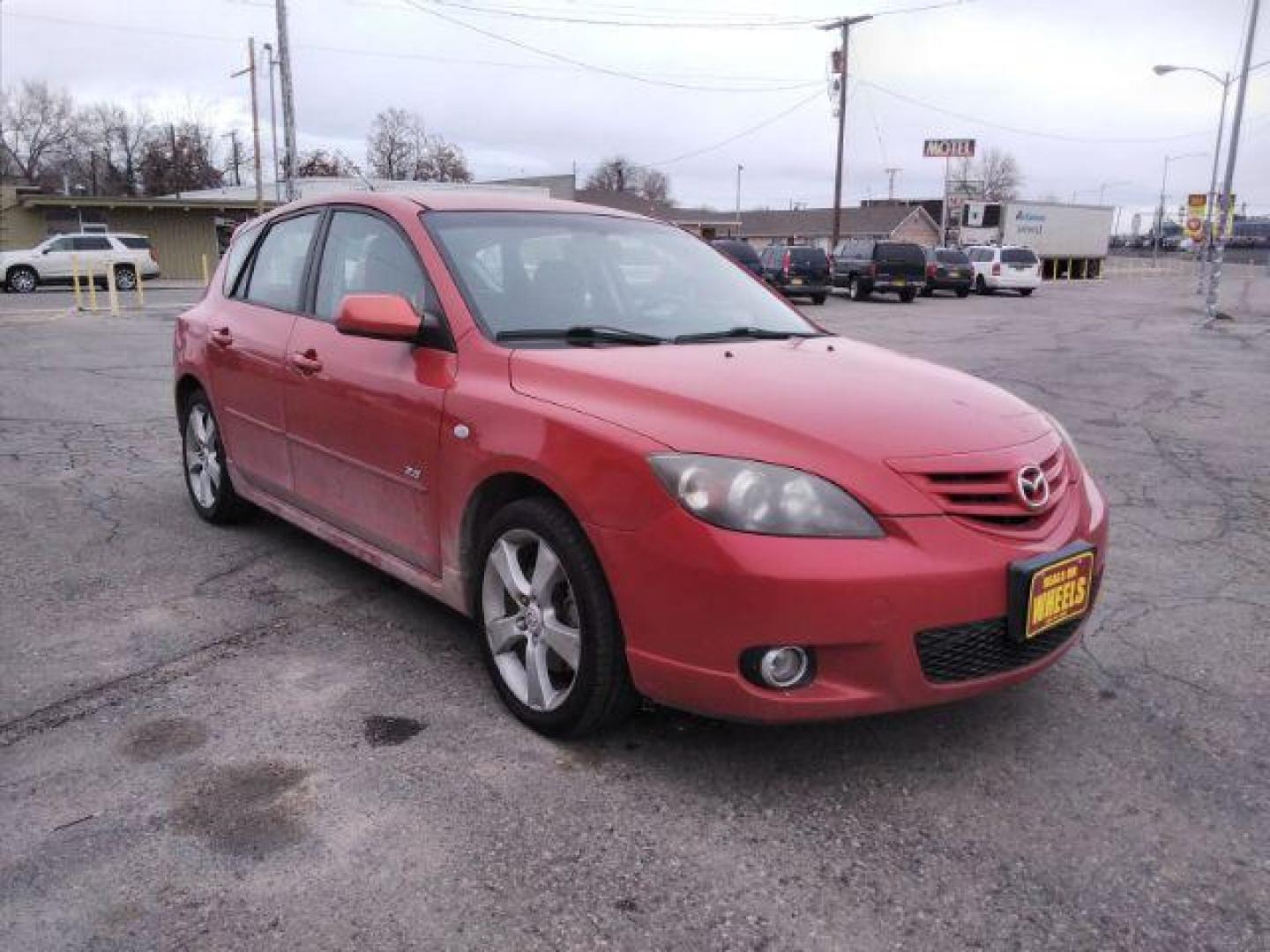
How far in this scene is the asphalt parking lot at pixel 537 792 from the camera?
2.33 meters

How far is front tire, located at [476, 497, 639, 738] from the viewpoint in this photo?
2867 millimetres

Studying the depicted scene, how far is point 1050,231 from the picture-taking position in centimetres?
5400

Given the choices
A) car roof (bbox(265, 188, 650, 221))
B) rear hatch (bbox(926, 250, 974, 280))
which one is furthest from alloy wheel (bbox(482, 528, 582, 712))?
rear hatch (bbox(926, 250, 974, 280))

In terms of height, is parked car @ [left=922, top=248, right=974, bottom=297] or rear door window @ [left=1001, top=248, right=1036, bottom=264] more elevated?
rear door window @ [left=1001, top=248, right=1036, bottom=264]

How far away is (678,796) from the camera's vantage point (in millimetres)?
2826

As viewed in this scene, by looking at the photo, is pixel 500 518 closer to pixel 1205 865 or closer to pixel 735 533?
pixel 735 533

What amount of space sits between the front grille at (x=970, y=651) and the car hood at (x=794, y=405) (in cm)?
33

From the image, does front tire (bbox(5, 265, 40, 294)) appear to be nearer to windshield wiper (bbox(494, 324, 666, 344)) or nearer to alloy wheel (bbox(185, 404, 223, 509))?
alloy wheel (bbox(185, 404, 223, 509))

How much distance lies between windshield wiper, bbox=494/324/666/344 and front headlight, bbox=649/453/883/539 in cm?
95

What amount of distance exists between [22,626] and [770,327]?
3.14 m

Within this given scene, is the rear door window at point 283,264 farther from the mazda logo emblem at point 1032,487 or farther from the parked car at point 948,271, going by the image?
the parked car at point 948,271

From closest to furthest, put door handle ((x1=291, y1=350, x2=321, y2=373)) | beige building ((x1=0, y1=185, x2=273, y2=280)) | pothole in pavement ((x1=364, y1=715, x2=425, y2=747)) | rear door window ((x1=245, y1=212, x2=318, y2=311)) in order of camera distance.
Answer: pothole in pavement ((x1=364, y1=715, x2=425, y2=747))
door handle ((x1=291, y1=350, x2=321, y2=373))
rear door window ((x1=245, y1=212, x2=318, y2=311))
beige building ((x1=0, y1=185, x2=273, y2=280))

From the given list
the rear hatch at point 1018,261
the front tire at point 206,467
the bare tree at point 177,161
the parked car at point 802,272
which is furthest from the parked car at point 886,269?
the bare tree at point 177,161

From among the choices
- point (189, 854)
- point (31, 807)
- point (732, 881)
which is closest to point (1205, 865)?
point (732, 881)
